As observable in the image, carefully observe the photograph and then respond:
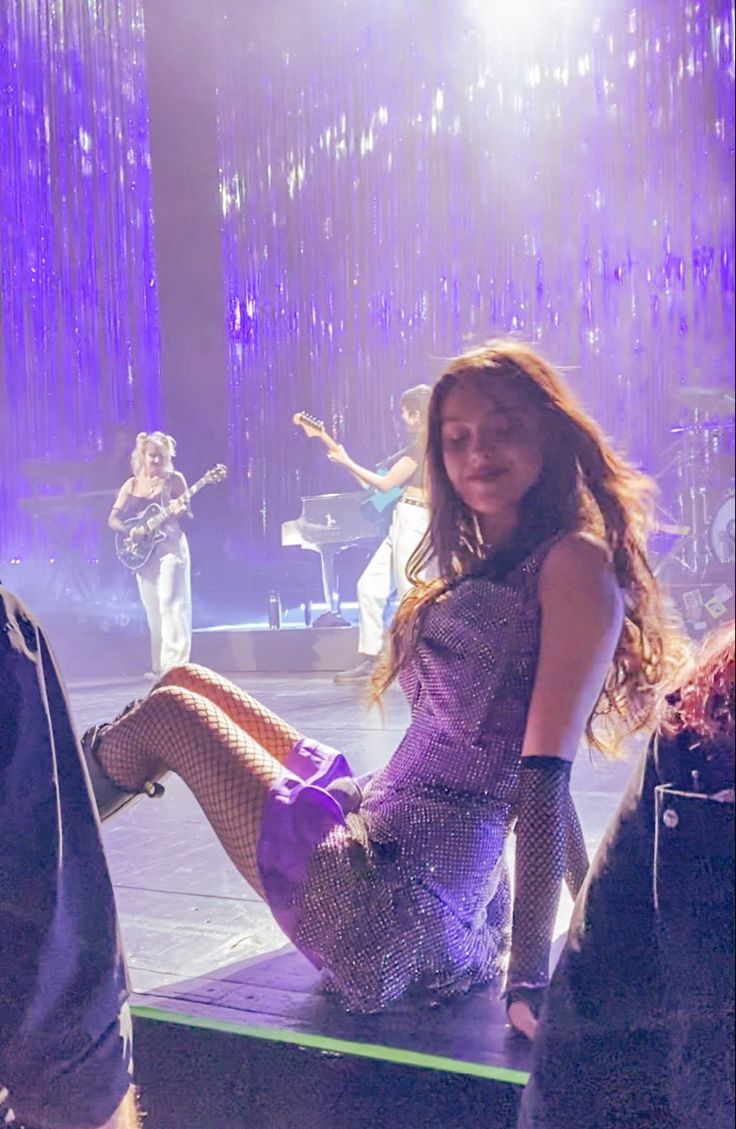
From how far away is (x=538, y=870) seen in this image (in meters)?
1.13

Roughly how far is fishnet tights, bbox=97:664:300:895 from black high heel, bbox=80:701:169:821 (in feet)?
0.03

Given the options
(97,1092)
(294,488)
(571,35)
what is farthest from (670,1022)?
(294,488)

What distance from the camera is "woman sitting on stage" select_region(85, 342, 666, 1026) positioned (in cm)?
116

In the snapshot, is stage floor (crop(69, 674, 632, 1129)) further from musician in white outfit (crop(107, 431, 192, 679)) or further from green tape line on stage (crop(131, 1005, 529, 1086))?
musician in white outfit (crop(107, 431, 192, 679))

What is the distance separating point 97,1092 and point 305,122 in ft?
16.2

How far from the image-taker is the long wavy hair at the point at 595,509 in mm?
1244

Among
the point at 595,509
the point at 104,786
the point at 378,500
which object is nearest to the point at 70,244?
the point at 378,500

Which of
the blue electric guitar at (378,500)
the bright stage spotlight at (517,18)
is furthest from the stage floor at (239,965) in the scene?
the bright stage spotlight at (517,18)

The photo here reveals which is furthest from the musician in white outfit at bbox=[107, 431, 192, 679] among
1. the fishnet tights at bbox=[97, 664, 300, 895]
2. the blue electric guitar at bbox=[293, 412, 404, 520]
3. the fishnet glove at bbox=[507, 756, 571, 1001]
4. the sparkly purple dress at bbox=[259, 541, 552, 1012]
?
the fishnet glove at bbox=[507, 756, 571, 1001]

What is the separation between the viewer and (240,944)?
1.58 m

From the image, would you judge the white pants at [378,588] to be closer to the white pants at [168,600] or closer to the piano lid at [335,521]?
the piano lid at [335,521]

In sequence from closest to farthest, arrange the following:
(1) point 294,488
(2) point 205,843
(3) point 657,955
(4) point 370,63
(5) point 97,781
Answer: (3) point 657,955 → (5) point 97,781 → (2) point 205,843 → (4) point 370,63 → (1) point 294,488

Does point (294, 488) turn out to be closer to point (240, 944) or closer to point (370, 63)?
point (370, 63)

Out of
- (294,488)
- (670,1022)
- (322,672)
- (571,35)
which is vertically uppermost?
(571,35)
